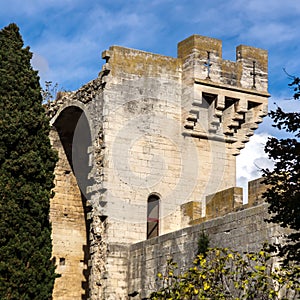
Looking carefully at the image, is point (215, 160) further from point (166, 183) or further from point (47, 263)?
point (47, 263)

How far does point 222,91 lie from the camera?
2062cm

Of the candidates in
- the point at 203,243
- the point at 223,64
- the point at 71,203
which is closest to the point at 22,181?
the point at 203,243

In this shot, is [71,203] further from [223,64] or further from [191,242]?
[191,242]

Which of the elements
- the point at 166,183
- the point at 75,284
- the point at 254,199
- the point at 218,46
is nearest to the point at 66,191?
the point at 75,284

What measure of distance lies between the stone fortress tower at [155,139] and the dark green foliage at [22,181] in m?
2.35

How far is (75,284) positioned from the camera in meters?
22.7

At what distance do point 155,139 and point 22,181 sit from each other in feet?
14.1

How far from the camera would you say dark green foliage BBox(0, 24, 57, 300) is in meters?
16.5

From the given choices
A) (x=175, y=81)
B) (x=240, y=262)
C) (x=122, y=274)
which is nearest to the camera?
(x=240, y=262)

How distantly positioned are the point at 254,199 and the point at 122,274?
3822 millimetres

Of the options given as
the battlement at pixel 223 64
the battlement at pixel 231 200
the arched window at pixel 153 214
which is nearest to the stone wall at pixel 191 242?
the battlement at pixel 231 200

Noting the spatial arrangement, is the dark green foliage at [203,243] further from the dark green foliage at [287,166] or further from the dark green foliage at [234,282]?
the dark green foliage at [287,166]

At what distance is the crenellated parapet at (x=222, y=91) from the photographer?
2047 cm

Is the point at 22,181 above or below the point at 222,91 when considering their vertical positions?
below
